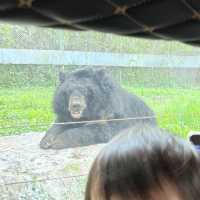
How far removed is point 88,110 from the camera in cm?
146

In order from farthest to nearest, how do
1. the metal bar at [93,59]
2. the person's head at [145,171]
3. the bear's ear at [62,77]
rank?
the bear's ear at [62,77], the metal bar at [93,59], the person's head at [145,171]

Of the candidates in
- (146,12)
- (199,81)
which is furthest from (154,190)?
(199,81)

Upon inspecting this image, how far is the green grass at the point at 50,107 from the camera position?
1.31 m

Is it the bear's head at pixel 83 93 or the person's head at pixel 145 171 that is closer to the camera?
the person's head at pixel 145 171

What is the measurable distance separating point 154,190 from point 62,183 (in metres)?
0.92

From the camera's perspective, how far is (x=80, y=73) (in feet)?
4.73

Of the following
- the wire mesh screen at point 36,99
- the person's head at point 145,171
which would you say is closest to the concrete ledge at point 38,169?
the wire mesh screen at point 36,99

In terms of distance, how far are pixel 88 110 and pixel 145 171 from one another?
0.93 meters

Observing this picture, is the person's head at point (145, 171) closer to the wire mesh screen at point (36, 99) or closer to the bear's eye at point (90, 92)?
the wire mesh screen at point (36, 99)

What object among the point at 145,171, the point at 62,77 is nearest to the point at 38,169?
the point at 62,77

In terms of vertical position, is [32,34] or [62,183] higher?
[32,34]

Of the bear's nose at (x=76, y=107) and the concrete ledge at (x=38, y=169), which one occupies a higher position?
the bear's nose at (x=76, y=107)

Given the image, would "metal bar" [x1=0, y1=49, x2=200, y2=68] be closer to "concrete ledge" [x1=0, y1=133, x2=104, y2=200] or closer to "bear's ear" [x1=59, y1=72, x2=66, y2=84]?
"bear's ear" [x1=59, y1=72, x2=66, y2=84]

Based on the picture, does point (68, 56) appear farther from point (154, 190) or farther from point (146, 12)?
point (154, 190)
